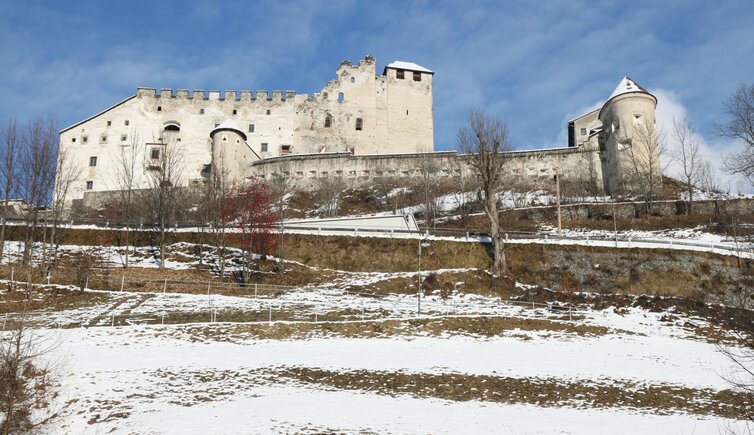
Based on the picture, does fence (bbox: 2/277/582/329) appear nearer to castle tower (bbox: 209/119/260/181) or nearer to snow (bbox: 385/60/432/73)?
castle tower (bbox: 209/119/260/181)

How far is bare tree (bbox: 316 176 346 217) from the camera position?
5598 cm

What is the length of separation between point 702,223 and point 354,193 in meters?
31.9

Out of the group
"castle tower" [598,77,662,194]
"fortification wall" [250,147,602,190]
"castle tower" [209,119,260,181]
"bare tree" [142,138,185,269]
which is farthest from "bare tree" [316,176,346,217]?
"castle tower" [598,77,662,194]

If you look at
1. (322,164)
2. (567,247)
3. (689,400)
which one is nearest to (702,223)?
(567,247)

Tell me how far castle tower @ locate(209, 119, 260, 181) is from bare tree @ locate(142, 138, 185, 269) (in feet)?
19.4

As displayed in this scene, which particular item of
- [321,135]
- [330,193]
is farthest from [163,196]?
[321,135]

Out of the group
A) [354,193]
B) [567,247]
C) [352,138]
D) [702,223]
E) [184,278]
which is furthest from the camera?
[352,138]

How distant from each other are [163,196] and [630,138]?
42.3m

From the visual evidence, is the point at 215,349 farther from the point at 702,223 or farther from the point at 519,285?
the point at 702,223

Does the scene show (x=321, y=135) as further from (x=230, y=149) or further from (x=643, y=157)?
(x=643, y=157)

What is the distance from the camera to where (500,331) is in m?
24.1

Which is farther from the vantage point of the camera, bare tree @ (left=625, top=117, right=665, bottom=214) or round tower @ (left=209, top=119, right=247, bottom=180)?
round tower @ (left=209, top=119, right=247, bottom=180)

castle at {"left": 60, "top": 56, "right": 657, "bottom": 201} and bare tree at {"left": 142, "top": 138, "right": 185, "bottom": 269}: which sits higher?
castle at {"left": 60, "top": 56, "right": 657, "bottom": 201}

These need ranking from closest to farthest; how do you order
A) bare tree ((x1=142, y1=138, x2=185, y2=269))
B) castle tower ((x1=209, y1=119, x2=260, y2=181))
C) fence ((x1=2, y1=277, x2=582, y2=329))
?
fence ((x1=2, y1=277, x2=582, y2=329)) < bare tree ((x1=142, y1=138, x2=185, y2=269)) < castle tower ((x1=209, y1=119, x2=260, y2=181))
